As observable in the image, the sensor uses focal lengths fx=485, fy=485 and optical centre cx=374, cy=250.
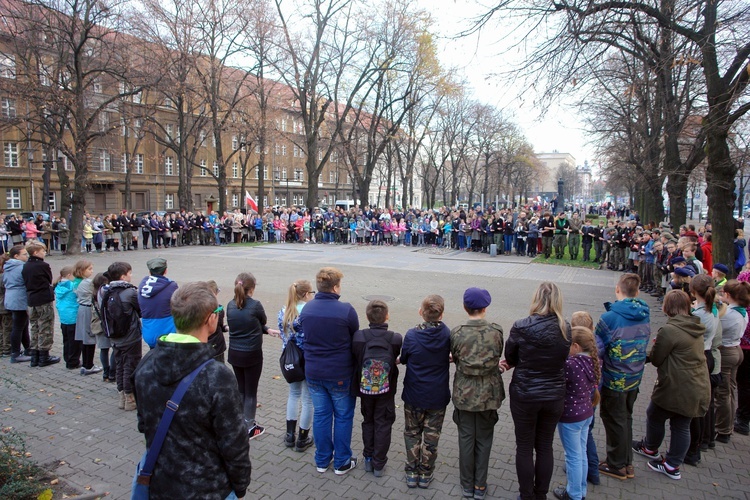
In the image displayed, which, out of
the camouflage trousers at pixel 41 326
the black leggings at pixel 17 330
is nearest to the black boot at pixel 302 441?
the camouflage trousers at pixel 41 326

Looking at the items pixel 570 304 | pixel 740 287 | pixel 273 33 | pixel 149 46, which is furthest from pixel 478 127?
pixel 740 287

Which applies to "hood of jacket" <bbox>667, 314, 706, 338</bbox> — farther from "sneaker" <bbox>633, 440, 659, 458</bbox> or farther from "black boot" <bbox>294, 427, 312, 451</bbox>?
"black boot" <bbox>294, 427, 312, 451</bbox>

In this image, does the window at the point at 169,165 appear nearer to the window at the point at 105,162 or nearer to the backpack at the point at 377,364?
the window at the point at 105,162

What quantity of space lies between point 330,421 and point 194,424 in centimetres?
219

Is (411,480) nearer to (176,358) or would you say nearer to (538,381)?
(538,381)

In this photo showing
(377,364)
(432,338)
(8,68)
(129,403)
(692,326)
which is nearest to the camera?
(432,338)

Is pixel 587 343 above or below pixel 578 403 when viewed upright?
above

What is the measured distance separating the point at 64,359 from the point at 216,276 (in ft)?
26.5

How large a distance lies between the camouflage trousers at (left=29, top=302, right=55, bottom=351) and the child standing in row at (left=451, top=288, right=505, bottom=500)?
20.5 feet

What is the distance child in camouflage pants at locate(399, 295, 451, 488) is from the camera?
4.03 meters

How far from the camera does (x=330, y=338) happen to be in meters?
4.21

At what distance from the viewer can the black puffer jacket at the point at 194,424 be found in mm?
2363

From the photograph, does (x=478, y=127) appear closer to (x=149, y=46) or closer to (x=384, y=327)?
(x=149, y=46)

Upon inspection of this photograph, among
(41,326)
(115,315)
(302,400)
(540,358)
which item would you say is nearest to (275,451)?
(302,400)
